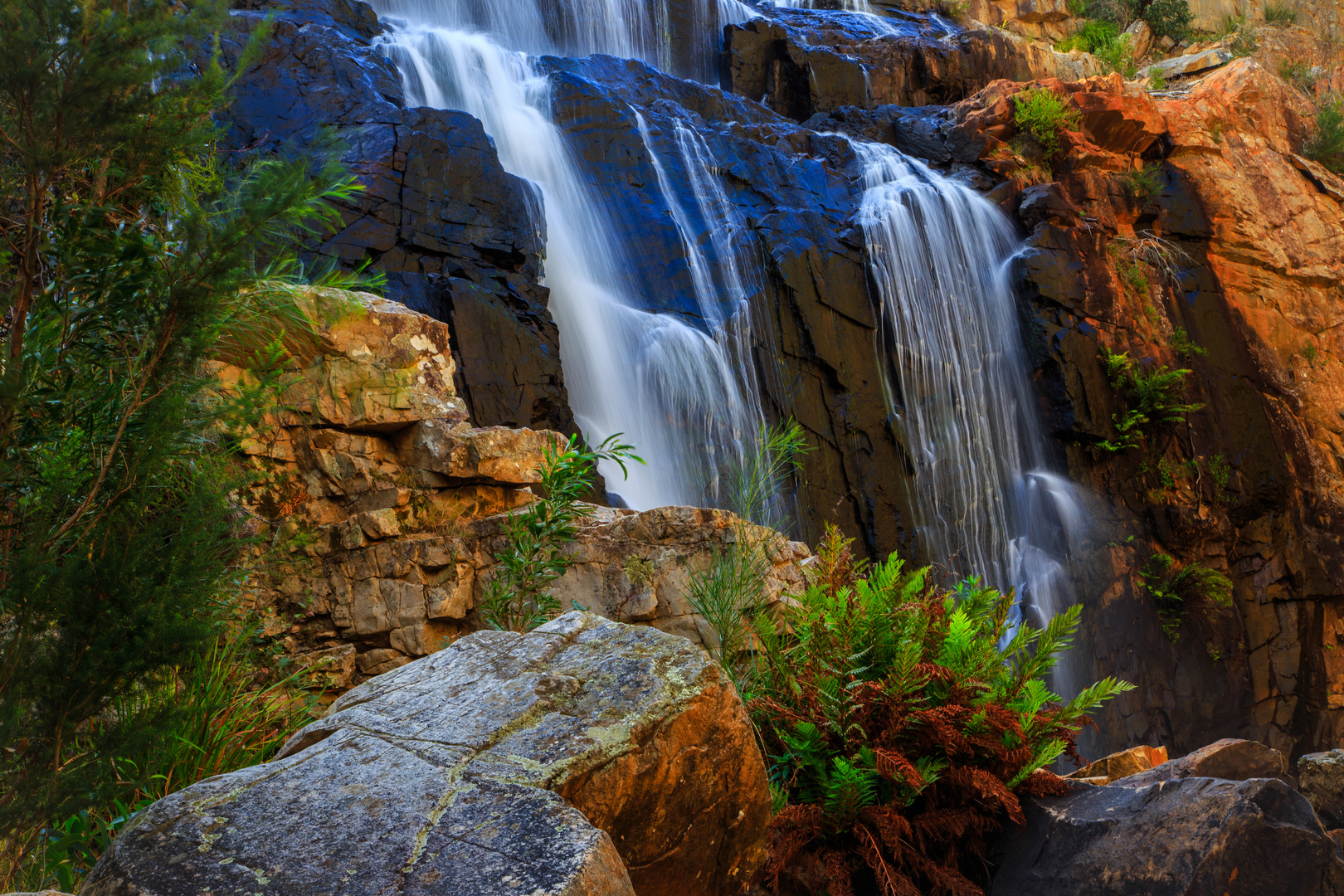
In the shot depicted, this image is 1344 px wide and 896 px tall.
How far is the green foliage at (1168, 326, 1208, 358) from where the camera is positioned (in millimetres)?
14359

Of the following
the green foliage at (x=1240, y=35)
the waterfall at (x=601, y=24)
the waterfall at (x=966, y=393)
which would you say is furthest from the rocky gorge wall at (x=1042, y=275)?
the green foliage at (x=1240, y=35)

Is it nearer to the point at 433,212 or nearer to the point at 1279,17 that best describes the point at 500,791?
the point at 433,212

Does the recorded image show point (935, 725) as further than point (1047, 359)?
No

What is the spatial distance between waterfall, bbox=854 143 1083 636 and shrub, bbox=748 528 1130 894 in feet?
28.1

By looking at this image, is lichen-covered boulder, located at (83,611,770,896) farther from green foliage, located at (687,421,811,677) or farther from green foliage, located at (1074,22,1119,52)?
green foliage, located at (1074,22,1119,52)

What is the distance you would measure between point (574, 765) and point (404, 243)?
327 inches

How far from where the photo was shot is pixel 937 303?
13086mm

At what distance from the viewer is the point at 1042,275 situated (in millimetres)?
13469

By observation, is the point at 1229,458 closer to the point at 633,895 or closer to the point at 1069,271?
the point at 1069,271

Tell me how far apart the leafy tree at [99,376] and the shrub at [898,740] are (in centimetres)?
220

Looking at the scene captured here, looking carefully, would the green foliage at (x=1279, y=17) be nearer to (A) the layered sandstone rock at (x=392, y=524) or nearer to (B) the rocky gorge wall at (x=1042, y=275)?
(B) the rocky gorge wall at (x=1042, y=275)

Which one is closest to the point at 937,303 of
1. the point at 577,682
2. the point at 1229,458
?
the point at 1229,458

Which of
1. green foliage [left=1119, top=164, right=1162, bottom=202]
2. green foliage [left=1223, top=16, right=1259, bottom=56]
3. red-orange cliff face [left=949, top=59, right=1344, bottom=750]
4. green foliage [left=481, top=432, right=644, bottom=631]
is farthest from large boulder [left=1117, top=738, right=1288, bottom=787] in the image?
green foliage [left=1223, top=16, right=1259, bottom=56]

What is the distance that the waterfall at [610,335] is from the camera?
10.1 metres
